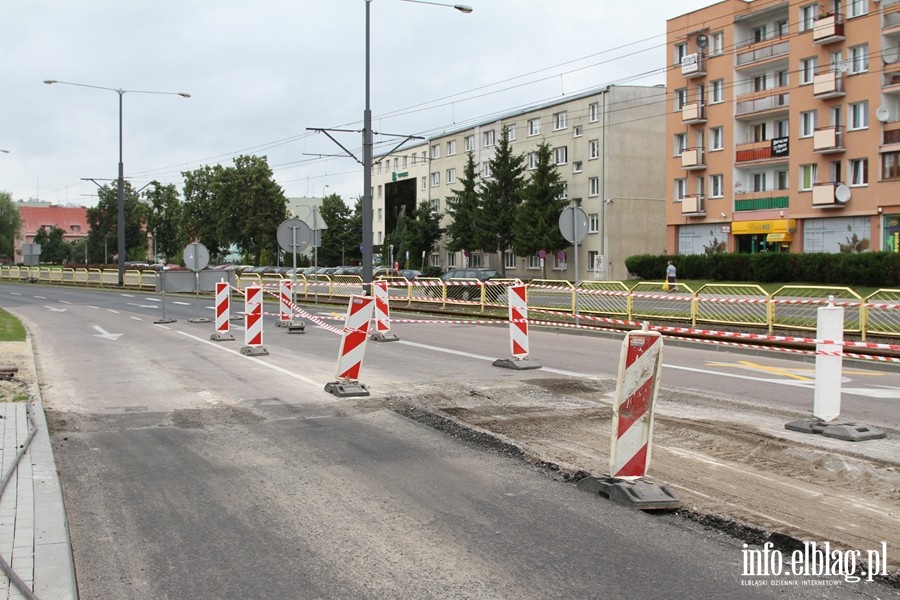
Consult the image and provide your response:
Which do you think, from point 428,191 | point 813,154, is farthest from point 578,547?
point 428,191

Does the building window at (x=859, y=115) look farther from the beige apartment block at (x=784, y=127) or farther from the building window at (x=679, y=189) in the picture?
the building window at (x=679, y=189)

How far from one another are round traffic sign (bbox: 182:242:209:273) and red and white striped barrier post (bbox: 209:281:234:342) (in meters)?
6.79

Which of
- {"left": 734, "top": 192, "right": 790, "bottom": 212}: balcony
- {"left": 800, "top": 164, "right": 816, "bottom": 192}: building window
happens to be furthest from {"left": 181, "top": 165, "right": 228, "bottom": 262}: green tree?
{"left": 800, "top": 164, "right": 816, "bottom": 192}: building window

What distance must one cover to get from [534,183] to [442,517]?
57710 mm

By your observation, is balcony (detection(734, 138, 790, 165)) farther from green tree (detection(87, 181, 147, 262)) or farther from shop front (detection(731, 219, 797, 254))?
green tree (detection(87, 181, 147, 262))

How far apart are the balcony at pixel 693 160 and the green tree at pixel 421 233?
30.6 metres

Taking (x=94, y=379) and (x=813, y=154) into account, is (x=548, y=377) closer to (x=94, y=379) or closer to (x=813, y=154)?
(x=94, y=379)

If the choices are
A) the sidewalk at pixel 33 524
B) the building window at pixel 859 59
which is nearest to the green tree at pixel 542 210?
the building window at pixel 859 59

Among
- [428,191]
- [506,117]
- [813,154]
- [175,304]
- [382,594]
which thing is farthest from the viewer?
[428,191]

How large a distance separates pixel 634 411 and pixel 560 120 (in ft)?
204

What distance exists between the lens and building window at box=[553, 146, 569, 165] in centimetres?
6469

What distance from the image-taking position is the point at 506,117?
7194 centimetres

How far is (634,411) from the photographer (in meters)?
5.75

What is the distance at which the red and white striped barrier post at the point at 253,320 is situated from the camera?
14.6 metres
